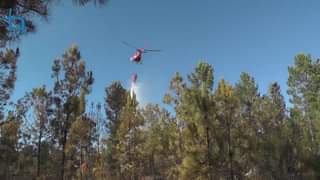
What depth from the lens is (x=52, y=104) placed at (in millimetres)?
23094

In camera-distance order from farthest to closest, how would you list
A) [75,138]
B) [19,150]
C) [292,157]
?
[19,150] < [292,157] < [75,138]

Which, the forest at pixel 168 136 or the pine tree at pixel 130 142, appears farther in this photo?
the pine tree at pixel 130 142

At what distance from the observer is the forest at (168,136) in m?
20.0

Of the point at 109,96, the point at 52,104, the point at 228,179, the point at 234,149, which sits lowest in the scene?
the point at 228,179

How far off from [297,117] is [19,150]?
1113 inches

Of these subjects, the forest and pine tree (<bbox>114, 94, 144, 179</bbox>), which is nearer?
the forest

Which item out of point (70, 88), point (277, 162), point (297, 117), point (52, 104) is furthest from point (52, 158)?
point (297, 117)

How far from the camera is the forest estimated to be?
1998cm

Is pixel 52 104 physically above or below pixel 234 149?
above

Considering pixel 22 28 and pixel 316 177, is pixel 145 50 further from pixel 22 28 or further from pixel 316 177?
pixel 316 177

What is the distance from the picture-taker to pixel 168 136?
28750 millimetres

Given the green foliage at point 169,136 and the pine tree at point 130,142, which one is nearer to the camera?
the green foliage at point 169,136

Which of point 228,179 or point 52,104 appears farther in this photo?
point 52,104

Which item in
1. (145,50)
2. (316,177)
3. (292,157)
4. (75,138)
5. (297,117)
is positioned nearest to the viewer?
(145,50)
